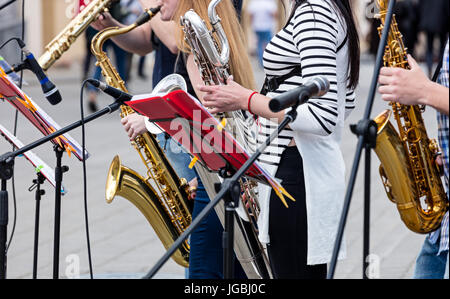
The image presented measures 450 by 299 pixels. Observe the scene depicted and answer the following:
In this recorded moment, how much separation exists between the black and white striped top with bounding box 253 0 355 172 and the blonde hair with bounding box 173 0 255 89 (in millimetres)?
365

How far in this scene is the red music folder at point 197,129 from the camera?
2146 mm

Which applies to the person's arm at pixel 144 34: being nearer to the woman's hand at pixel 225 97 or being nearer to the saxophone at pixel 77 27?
the saxophone at pixel 77 27

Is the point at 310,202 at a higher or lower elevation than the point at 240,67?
lower

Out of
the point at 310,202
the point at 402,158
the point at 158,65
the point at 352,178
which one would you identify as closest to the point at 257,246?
the point at 310,202

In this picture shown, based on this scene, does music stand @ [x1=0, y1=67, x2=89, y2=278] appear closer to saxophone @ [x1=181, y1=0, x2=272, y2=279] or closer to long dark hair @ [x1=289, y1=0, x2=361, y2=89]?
saxophone @ [x1=181, y1=0, x2=272, y2=279]

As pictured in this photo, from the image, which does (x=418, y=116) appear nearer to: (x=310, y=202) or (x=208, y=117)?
(x=310, y=202)

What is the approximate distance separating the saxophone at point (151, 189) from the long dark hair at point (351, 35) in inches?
46.0

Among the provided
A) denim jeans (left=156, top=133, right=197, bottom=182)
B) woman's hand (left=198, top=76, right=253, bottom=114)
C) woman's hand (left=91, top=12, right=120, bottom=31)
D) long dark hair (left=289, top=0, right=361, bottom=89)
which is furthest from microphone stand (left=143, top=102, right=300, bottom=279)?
woman's hand (left=91, top=12, right=120, bottom=31)

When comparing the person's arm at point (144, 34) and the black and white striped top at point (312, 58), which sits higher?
the person's arm at point (144, 34)

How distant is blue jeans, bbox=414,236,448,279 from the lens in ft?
9.55

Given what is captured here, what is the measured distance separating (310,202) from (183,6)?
96cm

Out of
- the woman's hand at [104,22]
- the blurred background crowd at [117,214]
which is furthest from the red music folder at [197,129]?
the woman's hand at [104,22]

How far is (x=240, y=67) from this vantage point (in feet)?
9.73

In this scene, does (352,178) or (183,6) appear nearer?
(352,178)
